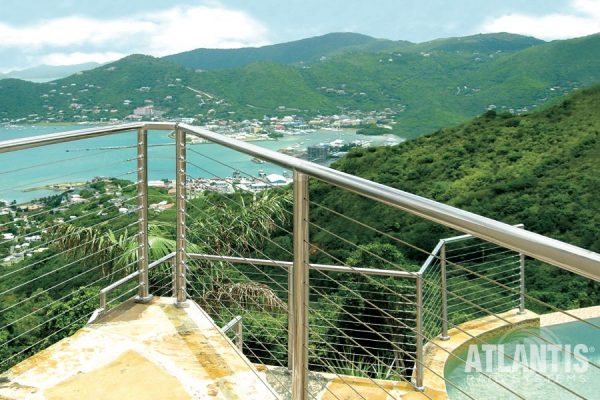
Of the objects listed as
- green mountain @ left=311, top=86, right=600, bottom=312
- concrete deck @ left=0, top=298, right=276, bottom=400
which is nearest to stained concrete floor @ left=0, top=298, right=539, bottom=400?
concrete deck @ left=0, top=298, right=276, bottom=400

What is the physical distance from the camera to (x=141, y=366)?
231 cm

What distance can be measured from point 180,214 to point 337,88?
1892 inches

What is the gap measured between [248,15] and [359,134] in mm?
37577

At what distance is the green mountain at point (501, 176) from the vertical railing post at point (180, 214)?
13.2 meters

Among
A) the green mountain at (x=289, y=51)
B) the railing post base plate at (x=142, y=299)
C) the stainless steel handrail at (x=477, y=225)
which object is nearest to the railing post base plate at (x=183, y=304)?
the railing post base plate at (x=142, y=299)

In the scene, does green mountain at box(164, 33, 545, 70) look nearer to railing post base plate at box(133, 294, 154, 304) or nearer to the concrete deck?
railing post base plate at box(133, 294, 154, 304)

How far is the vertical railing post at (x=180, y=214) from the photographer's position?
2742mm

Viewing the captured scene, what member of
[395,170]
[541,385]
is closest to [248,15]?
[395,170]

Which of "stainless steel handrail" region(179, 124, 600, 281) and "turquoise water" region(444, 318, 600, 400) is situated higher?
"stainless steel handrail" region(179, 124, 600, 281)

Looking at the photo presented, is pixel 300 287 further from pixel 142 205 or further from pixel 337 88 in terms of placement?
pixel 337 88

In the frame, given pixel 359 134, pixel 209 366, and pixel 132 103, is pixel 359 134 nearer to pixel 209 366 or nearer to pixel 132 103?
pixel 132 103

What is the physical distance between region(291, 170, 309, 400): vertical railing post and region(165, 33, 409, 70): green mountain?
2708 inches

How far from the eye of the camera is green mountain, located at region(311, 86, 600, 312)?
21531 millimetres

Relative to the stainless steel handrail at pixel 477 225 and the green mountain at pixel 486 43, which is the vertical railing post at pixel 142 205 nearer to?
the stainless steel handrail at pixel 477 225
